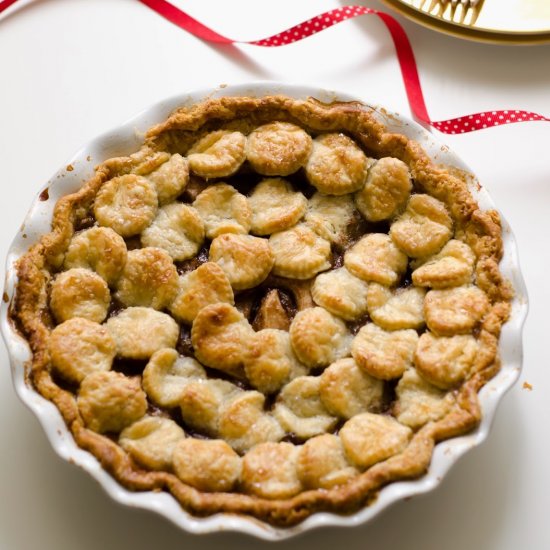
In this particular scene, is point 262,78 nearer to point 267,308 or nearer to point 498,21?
point 498,21

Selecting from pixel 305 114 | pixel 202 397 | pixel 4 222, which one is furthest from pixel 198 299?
pixel 4 222

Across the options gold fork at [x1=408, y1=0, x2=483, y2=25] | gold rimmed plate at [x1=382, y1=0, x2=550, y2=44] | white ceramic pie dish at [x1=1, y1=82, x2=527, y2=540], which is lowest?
white ceramic pie dish at [x1=1, y1=82, x2=527, y2=540]

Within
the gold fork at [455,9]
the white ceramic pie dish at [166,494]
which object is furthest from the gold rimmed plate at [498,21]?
the white ceramic pie dish at [166,494]

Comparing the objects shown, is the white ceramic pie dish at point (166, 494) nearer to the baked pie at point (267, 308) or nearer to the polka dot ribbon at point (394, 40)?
the baked pie at point (267, 308)

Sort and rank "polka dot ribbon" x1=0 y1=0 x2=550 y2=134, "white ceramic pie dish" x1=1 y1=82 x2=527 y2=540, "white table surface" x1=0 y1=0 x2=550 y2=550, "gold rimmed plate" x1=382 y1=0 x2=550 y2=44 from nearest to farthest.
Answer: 1. "white ceramic pie dish" x1=1 y1=82 x2=527 y2=540
2. "white table surface" x1=0 y1=0 x2=550 y2=550
3. "polka dot ribbon" x1=0 y1=0 x2=550 y2=134
4. "gold rimmed plate" x1=382 y1=0 x2=550 y2=44

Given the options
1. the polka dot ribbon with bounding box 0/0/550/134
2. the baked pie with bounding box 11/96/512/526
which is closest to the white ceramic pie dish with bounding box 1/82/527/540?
the baked pie with bounding box 11/96/512/526

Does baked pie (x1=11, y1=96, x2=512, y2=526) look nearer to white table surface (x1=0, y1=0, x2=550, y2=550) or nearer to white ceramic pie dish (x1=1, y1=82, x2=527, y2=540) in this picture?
white ceramic pie dish (x1=1, y1=82, x2=527, y2=540)

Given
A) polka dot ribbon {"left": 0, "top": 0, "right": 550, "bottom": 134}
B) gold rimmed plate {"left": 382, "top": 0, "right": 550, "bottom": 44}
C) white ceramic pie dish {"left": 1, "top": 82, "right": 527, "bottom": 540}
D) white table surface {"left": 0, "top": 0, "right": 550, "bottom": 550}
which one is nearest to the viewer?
white ceramic pie dish {"left": 1, "top": 82, "right": 527, "bottom": 540}

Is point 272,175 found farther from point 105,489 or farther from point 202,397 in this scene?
point 105,489
